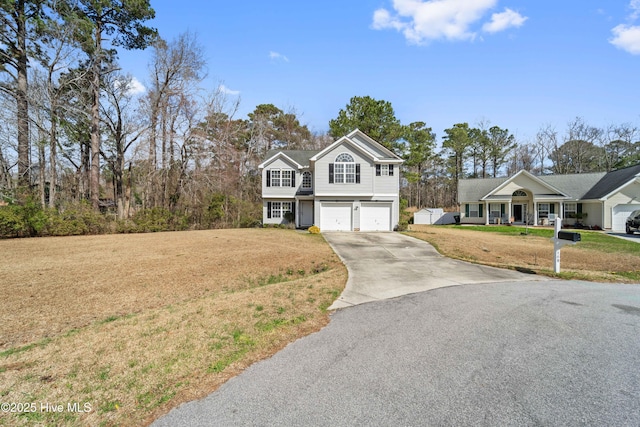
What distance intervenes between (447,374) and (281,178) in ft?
72.2

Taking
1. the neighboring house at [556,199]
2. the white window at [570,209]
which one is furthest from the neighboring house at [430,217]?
the white window at [570,209]

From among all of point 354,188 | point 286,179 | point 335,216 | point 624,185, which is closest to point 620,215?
point 624,185

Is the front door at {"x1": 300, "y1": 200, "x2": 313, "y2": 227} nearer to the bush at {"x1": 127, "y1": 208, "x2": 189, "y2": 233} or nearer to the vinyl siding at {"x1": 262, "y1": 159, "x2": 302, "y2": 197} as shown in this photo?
the vinyl siding at {"x1": 262, "y1": 159, "x2": 302, "y2": 197}

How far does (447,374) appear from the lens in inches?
128

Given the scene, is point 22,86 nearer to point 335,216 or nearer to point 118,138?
point 118,138

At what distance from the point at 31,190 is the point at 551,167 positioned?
210 ft

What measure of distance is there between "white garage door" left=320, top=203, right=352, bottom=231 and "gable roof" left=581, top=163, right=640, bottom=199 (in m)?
22.5

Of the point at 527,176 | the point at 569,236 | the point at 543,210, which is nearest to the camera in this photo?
the point at 569,236

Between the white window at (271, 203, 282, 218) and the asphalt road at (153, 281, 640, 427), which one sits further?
the white window at (271, 203, 282, 218)

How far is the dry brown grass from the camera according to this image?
3000 mm

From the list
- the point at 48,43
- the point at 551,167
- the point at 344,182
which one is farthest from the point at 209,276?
the point at 551,167

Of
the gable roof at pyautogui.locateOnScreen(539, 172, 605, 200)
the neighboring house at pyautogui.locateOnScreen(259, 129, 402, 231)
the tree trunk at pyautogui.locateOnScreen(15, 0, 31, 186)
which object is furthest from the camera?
the gable roof at pyautogui.locateOnScreen(539, 172, 605, 200)

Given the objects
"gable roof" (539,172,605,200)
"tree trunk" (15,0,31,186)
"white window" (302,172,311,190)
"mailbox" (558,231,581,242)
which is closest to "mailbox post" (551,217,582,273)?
"mailbox" (558,231,581,242)

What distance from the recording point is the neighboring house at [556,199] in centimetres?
2509
